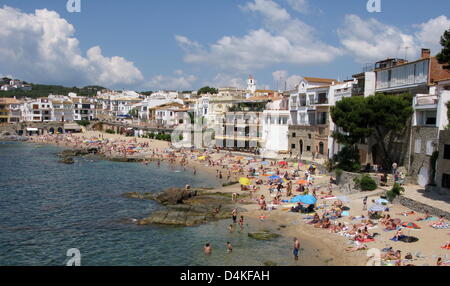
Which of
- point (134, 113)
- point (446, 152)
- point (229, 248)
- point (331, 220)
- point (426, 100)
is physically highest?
point (134, 113)

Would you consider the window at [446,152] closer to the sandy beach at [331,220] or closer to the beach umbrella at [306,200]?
the sandy beach at [331,220]

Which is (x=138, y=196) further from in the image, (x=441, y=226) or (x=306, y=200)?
(x=441, y=226)

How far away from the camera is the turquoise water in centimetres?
2094

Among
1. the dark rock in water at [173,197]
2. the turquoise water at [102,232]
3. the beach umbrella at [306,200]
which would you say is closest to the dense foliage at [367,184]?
the beach umbrella at [306,200]

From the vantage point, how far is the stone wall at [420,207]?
76.0 ft

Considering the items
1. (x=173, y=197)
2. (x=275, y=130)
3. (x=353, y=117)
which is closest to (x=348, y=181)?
(x=353, y=117)

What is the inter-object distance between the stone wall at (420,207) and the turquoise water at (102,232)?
31.9 feet

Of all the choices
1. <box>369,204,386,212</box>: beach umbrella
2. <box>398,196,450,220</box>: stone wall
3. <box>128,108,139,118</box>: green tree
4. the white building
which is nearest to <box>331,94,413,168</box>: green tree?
<box>398,196,450,220</box>: stone wall

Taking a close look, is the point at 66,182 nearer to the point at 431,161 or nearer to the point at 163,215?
the point at 163,215

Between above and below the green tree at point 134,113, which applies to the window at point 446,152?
below

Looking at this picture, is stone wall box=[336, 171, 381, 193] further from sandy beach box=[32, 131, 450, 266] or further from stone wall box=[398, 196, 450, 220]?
stone wall box=[398, 196, 450, 220]

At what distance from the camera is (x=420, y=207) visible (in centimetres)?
2516

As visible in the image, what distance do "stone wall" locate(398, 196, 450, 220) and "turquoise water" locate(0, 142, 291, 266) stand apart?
971 centimetres

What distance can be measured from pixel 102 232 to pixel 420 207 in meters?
21.5
